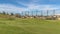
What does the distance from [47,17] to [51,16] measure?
5.41 feet

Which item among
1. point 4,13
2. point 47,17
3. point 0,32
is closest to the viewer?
point 0,32

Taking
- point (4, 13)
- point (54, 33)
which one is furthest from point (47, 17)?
point (54, 33)

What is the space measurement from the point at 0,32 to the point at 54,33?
6793 mm

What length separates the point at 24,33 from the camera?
720 inches

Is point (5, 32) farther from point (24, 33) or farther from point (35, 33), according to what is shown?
point (35, 33)

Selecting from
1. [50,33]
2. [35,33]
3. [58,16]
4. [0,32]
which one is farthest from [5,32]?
[58,16]

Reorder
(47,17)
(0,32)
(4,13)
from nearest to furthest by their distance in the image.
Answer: (0,32) < (47,17) < (4,13)

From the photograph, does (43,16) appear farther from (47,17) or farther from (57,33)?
(57,33)

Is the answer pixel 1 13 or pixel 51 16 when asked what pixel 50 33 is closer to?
pixel 51 16

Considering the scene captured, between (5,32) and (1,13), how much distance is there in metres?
33.5

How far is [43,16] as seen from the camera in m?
49.8

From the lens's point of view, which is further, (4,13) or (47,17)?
(4,13)

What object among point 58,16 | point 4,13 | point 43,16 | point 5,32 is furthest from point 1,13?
point 5,32

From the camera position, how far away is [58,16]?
50531mm
